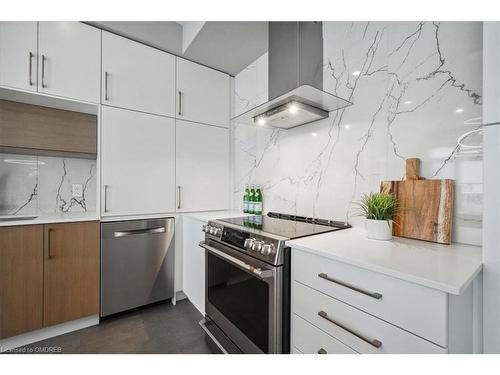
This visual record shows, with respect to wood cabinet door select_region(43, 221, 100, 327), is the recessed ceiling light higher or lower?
higher

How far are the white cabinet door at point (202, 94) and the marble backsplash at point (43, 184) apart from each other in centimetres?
107

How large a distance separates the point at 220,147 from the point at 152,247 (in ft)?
3.90

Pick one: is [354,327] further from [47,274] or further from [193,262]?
[47,274]

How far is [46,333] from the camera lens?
170cm

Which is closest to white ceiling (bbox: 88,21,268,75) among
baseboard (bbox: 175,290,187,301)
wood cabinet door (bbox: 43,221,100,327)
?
wood cabinet door (bbox: 43,221,100,327)

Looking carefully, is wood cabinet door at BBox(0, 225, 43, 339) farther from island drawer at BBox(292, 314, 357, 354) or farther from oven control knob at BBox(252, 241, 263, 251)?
island drawer at BBox(292, 314, 357, 354)

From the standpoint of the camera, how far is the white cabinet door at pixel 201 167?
7.45ft

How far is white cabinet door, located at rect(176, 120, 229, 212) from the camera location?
89.4 inches

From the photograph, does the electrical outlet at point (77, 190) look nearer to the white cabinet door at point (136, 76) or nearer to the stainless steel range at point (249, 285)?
the white cabinet door at point (136, 76)

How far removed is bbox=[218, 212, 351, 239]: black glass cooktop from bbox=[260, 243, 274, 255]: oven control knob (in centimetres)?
10

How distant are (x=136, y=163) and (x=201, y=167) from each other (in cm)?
61

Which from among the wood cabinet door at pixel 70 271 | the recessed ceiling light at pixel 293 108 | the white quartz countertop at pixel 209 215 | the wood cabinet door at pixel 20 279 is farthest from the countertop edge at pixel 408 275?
the wood cabinet door at pixel 20 279

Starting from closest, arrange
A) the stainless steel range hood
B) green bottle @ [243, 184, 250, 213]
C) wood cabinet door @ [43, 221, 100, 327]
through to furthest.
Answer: the stainless steel range hood < wood cabinet door @ [43, 221, 100, 327] < green bottle @ [243, 184, 250, 213]

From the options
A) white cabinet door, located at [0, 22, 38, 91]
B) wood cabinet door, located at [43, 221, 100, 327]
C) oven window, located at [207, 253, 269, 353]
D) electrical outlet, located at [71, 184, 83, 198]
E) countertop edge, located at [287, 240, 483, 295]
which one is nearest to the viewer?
countertop edge, located at [287, 240, 483, 295]
